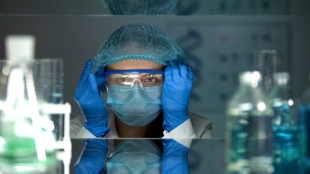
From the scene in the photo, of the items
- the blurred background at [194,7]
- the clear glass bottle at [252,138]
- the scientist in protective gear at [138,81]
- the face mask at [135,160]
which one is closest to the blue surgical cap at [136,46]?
the scientist in protective gear at [138,81]

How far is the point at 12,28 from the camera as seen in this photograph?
125 cm

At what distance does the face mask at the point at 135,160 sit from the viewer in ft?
1.62

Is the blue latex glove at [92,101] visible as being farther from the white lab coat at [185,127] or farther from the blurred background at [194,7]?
the blurred background at [194,7]

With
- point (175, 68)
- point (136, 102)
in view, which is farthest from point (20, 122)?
point (175, 68)

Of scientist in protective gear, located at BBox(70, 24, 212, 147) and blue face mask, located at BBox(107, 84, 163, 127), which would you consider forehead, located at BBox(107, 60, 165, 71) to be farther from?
blue face mask, located at BBox(107, 84, 163, 127)

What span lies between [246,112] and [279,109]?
14 centimetres

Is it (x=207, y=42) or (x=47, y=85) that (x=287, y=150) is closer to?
(x=47, y=85)

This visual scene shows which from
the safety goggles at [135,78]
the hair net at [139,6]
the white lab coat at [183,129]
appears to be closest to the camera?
the hair net at [139,6]

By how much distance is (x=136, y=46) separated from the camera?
1.37 metres

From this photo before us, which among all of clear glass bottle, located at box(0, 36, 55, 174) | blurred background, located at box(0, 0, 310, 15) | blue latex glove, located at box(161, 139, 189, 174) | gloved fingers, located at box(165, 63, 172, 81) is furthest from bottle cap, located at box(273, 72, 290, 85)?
clear glass bottle, located at box(0, 36, 55, 174)

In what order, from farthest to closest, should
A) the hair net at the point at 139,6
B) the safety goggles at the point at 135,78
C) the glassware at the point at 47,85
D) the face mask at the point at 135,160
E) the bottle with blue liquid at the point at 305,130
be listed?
1. the safety goggles at the point at 135,78
2. the hair net at the point at 139,6
3. the glassware at the point at 47,85
4. the bottle with blue liquid at the point at 305,130
5. the face mask at the point at 135,160

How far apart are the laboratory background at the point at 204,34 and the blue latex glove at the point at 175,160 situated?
0.72m

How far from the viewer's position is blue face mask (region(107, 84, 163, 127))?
132cm

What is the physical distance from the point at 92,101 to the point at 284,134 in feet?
3.36
